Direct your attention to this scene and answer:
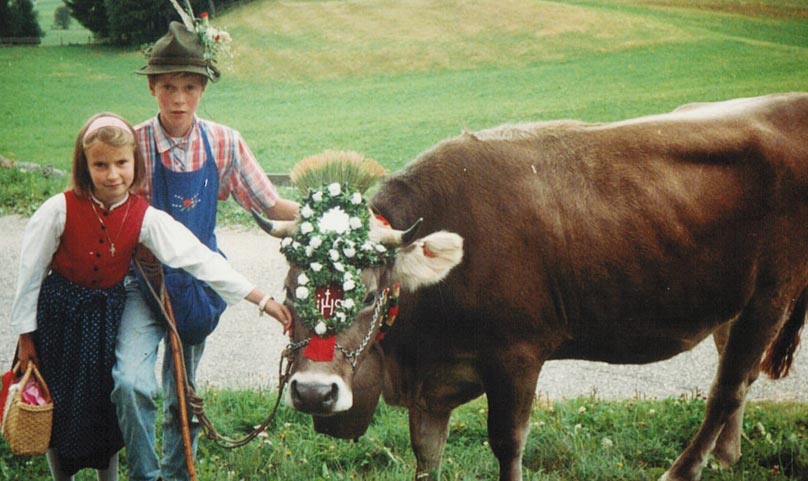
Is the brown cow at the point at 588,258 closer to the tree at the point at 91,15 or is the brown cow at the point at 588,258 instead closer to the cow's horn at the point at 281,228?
the cow's horn at the point at 281,228

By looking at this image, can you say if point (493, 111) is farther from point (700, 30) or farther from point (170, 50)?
point (170, 50)

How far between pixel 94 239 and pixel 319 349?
0.99 meters

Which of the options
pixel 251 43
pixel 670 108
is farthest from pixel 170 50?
pixel 670 108

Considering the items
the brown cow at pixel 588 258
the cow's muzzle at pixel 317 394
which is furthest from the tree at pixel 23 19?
the cow's muzzle at pixel 317 394

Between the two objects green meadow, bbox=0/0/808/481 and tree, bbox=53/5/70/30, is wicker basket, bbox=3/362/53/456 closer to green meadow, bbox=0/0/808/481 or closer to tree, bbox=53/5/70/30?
green meadow, bbox=0/0/808/481

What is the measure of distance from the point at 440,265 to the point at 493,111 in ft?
18.3

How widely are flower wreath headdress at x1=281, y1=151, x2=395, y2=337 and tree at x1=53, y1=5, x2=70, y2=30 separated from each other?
17.0 ft

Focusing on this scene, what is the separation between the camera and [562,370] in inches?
230

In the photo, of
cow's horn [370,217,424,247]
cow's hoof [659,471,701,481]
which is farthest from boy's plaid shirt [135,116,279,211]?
cow's hoof [659,471,701,481]

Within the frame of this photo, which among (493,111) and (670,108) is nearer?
(670,108)

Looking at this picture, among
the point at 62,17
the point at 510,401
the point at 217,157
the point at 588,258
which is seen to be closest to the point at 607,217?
the point at 588,258

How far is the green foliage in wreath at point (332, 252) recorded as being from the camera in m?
2.98

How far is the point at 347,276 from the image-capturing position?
299 cm

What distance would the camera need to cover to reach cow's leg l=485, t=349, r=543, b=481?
344 centimetres
